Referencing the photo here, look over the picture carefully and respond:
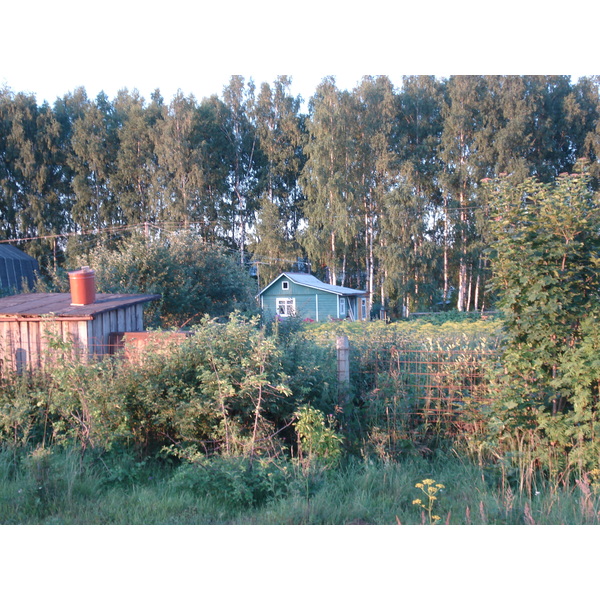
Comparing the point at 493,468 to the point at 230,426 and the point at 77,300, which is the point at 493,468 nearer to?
the point at 230,426

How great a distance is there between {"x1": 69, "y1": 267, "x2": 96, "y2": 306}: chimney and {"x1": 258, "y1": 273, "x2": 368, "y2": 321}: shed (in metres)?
19.8

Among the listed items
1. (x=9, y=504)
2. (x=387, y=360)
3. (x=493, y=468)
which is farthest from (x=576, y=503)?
(x=9, y=504)

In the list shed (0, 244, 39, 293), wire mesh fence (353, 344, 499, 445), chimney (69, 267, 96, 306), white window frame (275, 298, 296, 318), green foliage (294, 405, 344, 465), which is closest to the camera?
green foliage (294, 405, 344, 465)

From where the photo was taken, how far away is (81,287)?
6152 mm

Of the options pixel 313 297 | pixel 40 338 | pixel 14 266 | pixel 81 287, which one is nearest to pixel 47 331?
pixel 40 338

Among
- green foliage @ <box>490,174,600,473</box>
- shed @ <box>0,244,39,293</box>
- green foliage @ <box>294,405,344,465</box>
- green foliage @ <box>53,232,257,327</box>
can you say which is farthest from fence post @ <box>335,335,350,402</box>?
shed @ <box>0,244,39,293</box>

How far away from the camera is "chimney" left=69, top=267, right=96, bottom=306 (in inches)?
241

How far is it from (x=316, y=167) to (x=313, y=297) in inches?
296

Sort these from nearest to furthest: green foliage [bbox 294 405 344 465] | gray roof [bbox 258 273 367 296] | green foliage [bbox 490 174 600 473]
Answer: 1. green foliage [bbox 490 174 600 473]
2. green foliage [bbox 294 405 344 465]
3. gray roof [bbox 258 273 367 296]

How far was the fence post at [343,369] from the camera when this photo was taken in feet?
17.3

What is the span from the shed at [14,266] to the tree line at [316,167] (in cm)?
237

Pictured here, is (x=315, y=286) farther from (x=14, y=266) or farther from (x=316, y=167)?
(x=14, y=266)

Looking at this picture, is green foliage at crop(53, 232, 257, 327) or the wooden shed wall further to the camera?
green foliage at crop(53, 232, 257, 327)

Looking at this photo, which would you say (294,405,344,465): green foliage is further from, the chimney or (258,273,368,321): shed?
(258,273,368,321): shed
